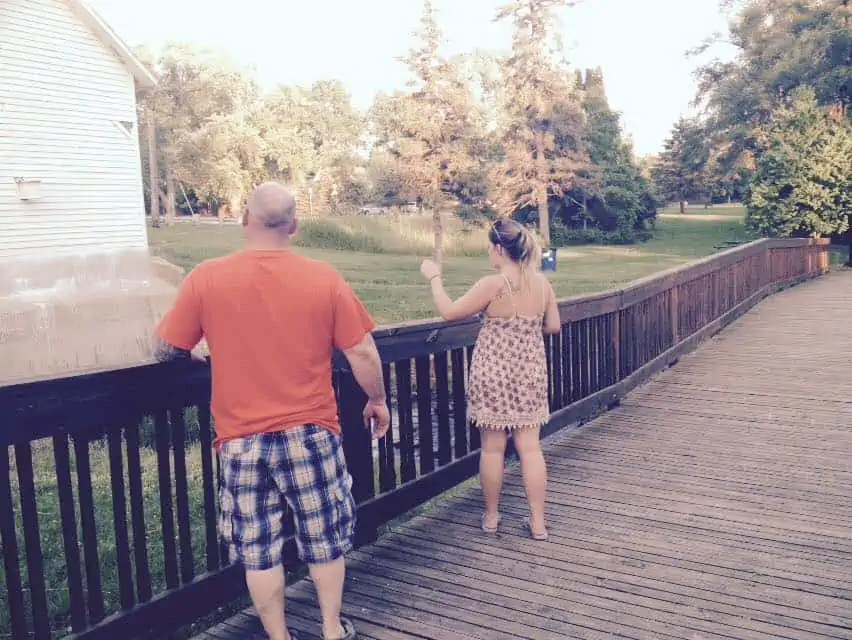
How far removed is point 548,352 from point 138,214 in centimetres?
1272

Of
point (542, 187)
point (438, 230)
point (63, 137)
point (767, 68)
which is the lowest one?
point (438, 230)

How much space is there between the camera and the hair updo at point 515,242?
3.60m

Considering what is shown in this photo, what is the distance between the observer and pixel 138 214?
1612 cm

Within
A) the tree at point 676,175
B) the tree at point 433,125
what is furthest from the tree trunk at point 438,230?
the tree at point 676,175

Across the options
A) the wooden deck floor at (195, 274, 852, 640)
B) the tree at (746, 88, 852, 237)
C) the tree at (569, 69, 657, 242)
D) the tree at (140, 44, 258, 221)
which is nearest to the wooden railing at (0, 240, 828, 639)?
the wooden deck floor at (195, 274, 852, 640)

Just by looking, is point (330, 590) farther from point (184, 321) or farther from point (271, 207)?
point (271, 207)

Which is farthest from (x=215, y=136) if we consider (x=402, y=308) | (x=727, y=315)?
(x=727, y=315)

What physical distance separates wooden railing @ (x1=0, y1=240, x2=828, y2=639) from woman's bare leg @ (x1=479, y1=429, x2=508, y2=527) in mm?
396

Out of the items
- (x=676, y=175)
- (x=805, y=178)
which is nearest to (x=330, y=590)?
(x=805, y=178)

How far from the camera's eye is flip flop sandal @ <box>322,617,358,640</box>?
2.87 metres

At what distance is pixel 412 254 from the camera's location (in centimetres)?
3117

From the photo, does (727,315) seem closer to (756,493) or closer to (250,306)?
(756,493)

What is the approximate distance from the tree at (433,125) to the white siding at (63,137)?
14612 mm

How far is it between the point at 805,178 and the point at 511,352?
1880 cm
